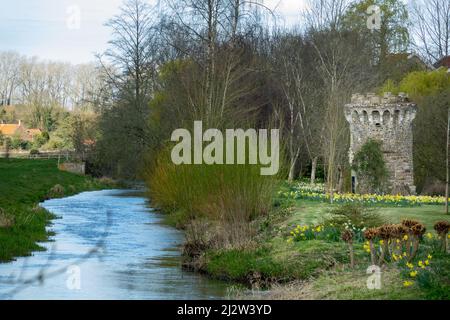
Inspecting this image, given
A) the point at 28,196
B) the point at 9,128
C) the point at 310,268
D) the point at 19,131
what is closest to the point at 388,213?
the point at 310,268

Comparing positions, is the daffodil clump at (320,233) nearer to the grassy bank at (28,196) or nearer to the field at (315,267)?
the field at (315,267)

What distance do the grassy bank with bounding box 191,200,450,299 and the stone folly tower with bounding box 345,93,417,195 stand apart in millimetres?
13337

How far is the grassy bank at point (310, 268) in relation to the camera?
1395 centimetres

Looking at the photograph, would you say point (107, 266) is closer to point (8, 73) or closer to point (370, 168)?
point (370, 168)

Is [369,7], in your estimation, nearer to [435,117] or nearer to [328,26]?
[328,26]

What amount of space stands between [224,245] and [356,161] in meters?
17.8

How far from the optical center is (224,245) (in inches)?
795

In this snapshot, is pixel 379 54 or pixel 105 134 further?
pixel 379 54

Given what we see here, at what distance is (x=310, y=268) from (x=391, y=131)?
21.3 m

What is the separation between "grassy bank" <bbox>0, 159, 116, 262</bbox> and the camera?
22842 mm

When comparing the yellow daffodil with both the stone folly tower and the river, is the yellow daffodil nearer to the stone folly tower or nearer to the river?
the river

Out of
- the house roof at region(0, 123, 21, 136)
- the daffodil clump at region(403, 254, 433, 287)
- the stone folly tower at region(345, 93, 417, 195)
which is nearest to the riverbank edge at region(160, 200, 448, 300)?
the daffodil clump at region(403, 254, 433, 287)

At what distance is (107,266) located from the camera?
20.3 meters

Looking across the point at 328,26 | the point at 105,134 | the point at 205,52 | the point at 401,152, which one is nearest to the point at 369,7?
the point at 328,26
